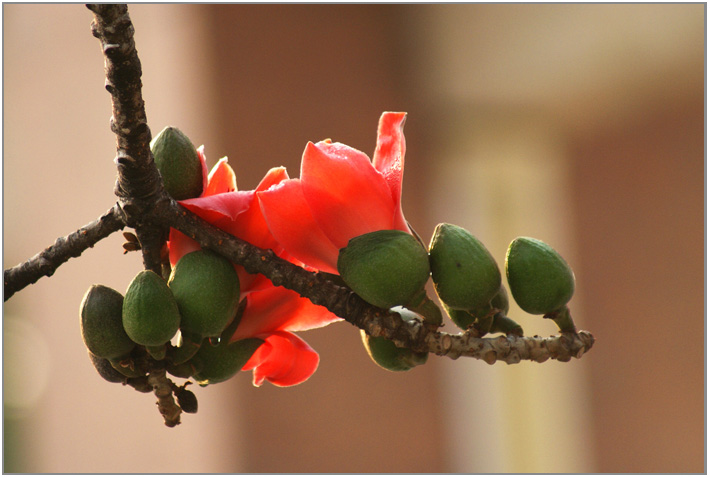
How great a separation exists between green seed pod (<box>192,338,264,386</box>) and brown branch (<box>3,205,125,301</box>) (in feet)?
0.23

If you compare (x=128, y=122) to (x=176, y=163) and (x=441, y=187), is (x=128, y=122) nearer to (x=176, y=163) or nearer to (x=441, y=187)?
(x=176, y=163)

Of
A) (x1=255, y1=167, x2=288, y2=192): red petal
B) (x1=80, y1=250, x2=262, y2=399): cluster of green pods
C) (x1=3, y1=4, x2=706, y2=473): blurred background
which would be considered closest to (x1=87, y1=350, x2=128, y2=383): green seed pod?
(x1=80, y1=250, x2=262, y2=399): cluster of green pods

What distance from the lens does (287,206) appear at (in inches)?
12.5

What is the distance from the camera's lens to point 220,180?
36 centimetres

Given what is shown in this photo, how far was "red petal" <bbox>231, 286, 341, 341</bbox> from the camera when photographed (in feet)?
1.15

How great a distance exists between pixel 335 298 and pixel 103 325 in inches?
3.8

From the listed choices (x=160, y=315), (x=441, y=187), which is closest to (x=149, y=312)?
(x=160, y=315)

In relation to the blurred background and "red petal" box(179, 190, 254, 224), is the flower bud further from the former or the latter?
the blurred background

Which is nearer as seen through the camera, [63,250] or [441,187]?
[63,250]

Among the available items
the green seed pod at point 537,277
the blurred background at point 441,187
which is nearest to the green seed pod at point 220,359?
the green seed pod at point 537,277

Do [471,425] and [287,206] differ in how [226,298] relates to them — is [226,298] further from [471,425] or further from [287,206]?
[471,425]

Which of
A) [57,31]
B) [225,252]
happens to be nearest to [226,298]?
[225,252]

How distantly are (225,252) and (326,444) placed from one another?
2.36 m

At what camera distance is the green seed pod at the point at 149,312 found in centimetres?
29
